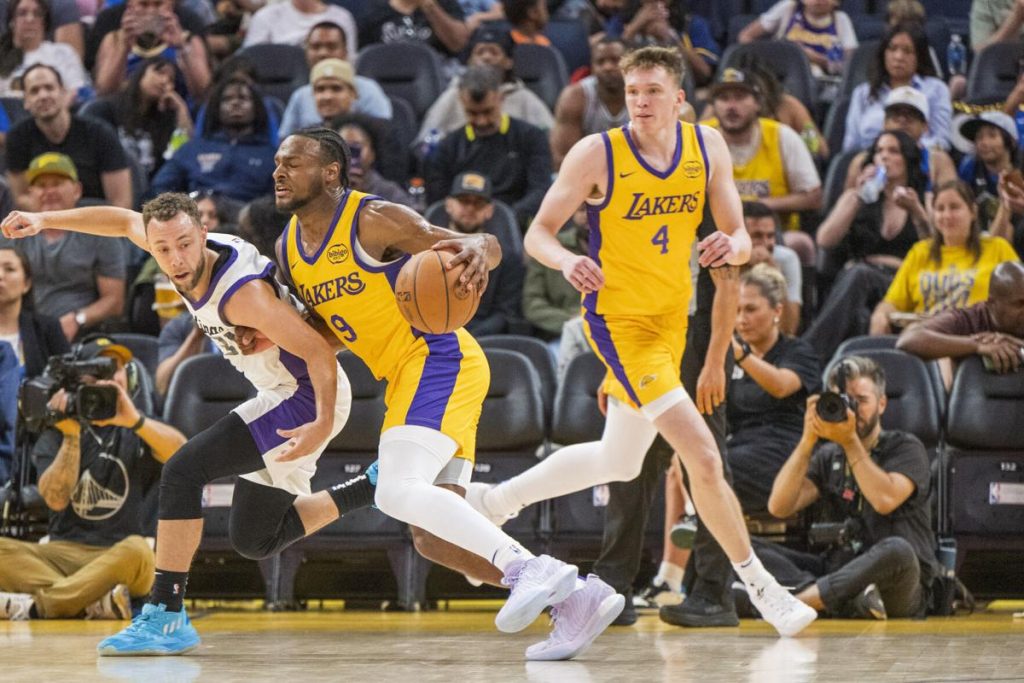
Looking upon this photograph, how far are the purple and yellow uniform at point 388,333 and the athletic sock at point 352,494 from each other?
0.54 metres

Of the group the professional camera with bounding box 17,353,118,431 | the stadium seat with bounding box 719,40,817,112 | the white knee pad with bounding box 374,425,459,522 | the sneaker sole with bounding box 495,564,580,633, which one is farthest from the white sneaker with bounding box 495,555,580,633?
the stadium seat with bounding box 719,40,817,112

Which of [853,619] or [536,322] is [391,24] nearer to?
[536,322]

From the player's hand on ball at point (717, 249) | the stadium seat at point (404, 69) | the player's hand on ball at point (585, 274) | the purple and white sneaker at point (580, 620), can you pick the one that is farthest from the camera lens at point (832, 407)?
the stadium seat at point (404, 69)

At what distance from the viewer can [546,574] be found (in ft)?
15.7

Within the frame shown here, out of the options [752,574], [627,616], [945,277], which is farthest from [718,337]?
[945,277]

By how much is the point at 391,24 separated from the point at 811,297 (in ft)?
15.3

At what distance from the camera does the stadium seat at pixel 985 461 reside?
24.7ft

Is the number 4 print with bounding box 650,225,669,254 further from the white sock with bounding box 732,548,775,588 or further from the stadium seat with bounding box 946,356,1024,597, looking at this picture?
the stadium seat with bounding box 946,356,1024,597

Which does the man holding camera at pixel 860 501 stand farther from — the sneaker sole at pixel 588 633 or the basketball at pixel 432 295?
the basketball at pixel 432 295

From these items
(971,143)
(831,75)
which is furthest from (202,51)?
(971,143)

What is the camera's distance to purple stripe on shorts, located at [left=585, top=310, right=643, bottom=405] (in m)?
5.86

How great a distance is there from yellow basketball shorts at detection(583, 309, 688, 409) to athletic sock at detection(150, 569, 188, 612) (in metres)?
1.77

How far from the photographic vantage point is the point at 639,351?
5.91m

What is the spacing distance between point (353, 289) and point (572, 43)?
295 inches
